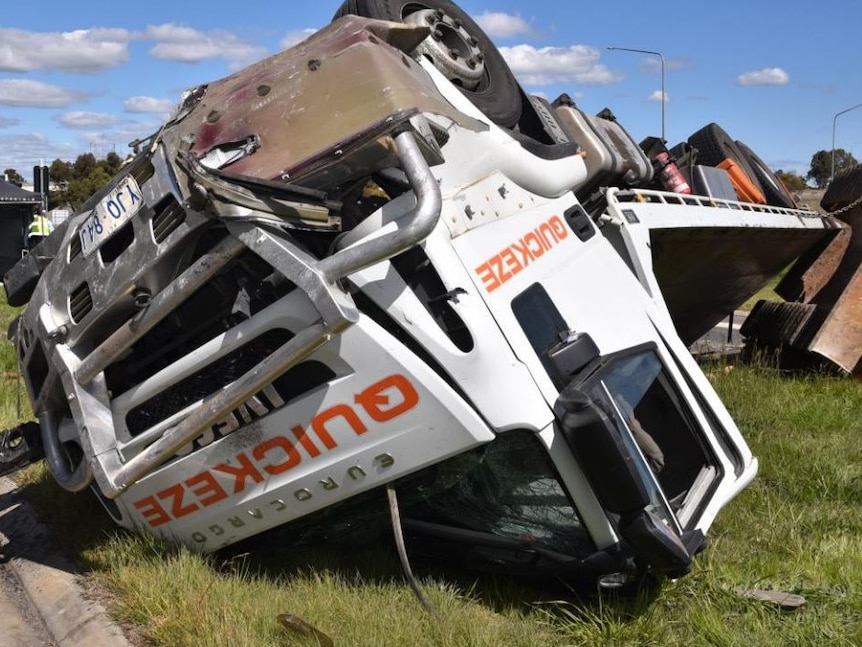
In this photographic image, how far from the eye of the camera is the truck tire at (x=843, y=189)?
771 cm

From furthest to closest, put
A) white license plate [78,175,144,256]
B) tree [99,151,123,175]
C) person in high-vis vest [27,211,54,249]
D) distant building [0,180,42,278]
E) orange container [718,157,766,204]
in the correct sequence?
1. tree [99,151,123,175]
2. person in high-vis vest [27,211,54,249]
3. distant building [0,180,42,278]
4. orange container [718,157,766,204]
5. white license plate [78,175,144,256]

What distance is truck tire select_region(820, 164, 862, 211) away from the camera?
7.71m

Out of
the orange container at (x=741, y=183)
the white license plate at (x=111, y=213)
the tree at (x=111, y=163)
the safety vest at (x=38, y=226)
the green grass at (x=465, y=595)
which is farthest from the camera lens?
the tree at (x=111, y=163)

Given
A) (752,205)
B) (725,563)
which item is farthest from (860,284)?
(725,563)

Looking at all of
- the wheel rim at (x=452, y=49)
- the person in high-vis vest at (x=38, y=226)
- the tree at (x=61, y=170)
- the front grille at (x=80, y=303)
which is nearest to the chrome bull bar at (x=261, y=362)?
the front grille at (x=80, y=303)

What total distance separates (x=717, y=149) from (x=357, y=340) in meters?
4.86

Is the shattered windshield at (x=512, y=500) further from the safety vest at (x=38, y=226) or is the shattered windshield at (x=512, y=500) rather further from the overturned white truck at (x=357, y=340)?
the safety vest at (x=38, y=226)

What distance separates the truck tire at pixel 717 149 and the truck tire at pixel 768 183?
7 centimetres

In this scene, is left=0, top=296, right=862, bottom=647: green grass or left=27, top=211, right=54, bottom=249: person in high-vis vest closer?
left=0, top=296, right=862, bottom=647: green grass

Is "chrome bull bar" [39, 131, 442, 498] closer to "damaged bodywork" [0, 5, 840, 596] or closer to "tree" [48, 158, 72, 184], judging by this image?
"damaged bodywork" [0, 5, 840, 596]

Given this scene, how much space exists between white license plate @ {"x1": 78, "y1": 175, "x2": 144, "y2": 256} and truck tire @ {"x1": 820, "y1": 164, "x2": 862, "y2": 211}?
586 centimetres

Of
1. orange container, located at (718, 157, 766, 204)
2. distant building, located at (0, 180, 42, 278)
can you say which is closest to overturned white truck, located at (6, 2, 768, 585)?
orange container, located at (718, 157, 766, 204)

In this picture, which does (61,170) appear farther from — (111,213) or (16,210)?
(111,213)

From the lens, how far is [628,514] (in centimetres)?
320
